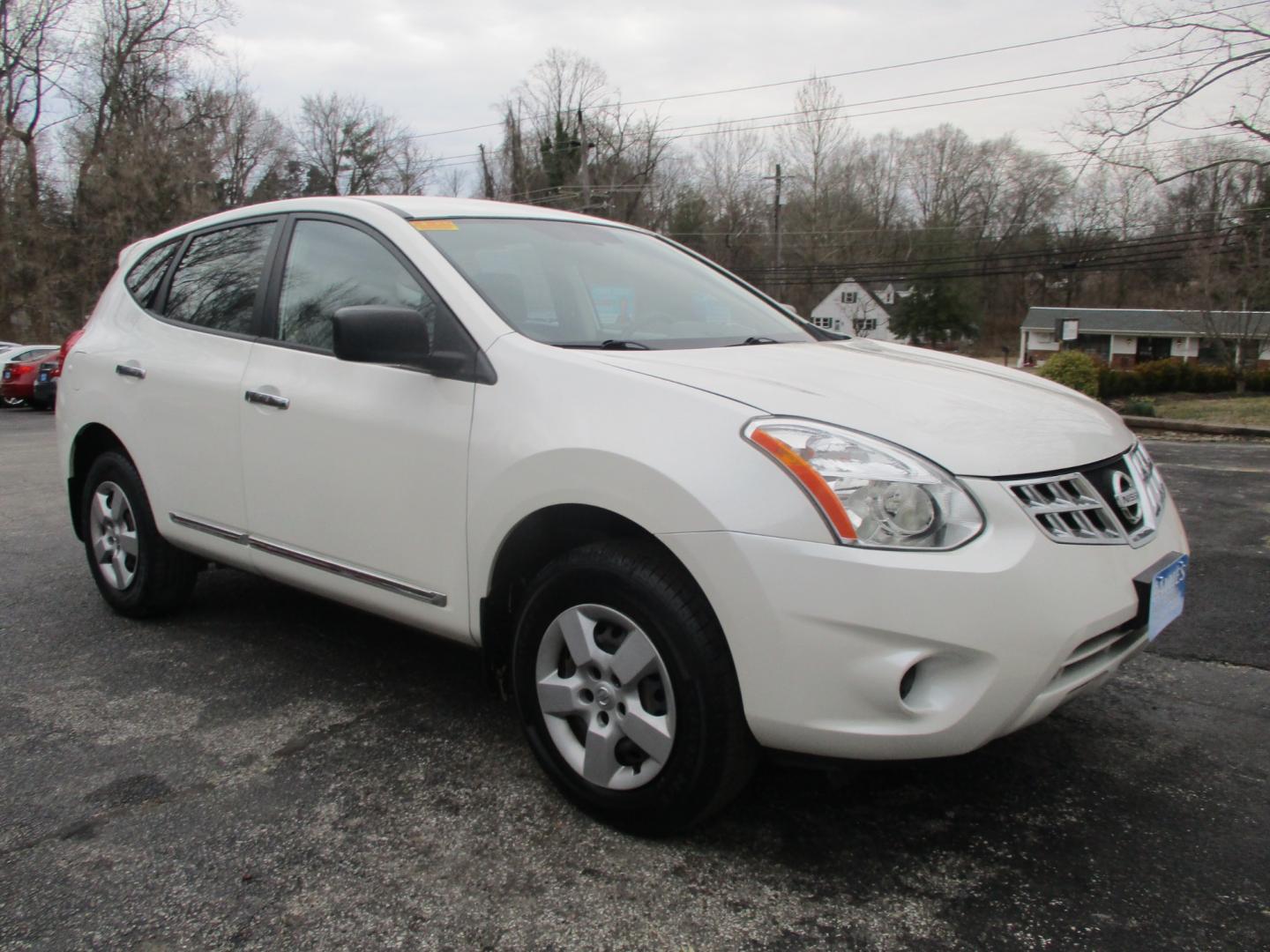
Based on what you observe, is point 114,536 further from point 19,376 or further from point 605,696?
point 19,376

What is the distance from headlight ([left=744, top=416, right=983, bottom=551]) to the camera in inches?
81.7

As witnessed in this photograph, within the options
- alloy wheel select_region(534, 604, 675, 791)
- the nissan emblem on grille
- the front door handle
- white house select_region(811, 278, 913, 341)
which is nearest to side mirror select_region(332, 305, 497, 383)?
the front door handle

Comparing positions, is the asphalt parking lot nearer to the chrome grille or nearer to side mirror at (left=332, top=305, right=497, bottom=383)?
the chrome grille

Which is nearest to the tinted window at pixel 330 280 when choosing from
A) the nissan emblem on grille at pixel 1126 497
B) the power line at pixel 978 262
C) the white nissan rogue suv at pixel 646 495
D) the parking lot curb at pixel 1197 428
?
the white nissan rogue suv at pixel 646 495

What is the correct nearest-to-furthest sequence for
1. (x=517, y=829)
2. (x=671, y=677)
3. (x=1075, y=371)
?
(x=671, y=677), (x=517, y=829), (x=1075, y=371)

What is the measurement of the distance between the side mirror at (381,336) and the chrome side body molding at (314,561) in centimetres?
66

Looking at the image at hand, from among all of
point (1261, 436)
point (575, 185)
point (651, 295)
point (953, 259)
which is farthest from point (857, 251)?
point (651, 295)

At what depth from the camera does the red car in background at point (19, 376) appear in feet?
66.1

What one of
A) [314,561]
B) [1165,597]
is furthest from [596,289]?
[1165,597]

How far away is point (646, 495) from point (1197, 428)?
562 inches

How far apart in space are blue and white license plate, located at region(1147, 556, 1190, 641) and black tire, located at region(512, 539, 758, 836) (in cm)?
100

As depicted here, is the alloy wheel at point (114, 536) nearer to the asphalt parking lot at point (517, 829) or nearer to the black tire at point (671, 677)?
Result: the asphalt parking lot at point (517, 829)

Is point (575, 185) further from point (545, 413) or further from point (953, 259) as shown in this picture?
point (545, 413)

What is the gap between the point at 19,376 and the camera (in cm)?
2016
